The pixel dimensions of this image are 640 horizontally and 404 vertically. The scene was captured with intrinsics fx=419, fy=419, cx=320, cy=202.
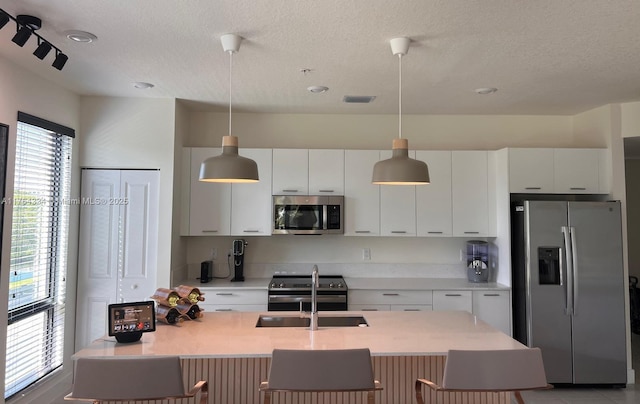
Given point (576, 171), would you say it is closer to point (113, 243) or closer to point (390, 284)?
point (390, 284)

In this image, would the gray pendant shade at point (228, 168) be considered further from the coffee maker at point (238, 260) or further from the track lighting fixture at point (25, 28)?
the coffee maker at point (238, 260)

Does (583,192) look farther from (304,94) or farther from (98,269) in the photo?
(98,269)

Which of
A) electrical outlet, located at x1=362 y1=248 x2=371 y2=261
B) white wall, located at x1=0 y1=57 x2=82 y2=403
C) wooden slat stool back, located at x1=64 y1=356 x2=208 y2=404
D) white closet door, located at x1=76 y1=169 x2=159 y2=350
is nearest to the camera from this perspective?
wooden slat stool back, located at x1=64 y1=356 x2=208 y2=404

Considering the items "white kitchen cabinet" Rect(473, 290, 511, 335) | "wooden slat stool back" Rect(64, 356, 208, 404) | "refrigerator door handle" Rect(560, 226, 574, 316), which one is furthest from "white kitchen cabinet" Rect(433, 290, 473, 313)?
"wooden slat stool back" Rect(64, 356, 208, 404)

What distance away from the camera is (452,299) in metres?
4.02

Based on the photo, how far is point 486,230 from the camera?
4266 mm

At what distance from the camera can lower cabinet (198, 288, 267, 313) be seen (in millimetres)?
3928

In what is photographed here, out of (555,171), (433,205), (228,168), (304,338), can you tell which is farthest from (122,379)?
(555,171)

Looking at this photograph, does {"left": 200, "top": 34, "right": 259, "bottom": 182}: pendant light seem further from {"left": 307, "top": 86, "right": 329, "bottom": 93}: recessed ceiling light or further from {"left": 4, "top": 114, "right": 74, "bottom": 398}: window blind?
{"left": 4, "top": 114, "right": 74, "bottom": 398}: window blind

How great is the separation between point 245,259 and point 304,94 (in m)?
1.86

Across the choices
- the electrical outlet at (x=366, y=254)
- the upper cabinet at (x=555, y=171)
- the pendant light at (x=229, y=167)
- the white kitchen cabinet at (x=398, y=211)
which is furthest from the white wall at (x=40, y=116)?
the upper cabinet at (x=555, y=171)

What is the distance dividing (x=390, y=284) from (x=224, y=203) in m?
1.85

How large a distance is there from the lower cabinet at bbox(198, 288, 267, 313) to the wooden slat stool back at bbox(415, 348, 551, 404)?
7.68 ft

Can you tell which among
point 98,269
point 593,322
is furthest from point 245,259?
point 593,322
